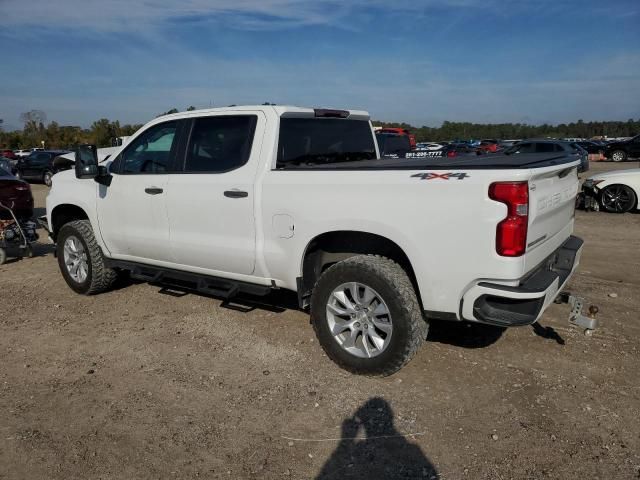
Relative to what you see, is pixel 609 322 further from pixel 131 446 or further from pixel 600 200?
pixel 600 200

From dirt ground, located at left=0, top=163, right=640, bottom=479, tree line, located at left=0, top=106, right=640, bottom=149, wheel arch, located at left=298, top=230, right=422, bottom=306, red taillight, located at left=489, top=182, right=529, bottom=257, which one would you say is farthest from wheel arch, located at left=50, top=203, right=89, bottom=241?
tree line, located at left=0, top=106, right=640, bottom=149

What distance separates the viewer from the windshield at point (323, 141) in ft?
14.7

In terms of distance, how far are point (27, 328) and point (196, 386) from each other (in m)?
2.35

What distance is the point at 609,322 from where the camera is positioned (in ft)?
15.8

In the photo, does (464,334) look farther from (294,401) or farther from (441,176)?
(441,176)

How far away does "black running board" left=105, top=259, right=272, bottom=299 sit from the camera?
14.9 feet

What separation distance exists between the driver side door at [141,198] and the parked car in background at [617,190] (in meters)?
9.83

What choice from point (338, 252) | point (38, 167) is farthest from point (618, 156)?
point (338, 252)

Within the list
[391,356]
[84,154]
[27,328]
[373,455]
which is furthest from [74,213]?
[373,455]

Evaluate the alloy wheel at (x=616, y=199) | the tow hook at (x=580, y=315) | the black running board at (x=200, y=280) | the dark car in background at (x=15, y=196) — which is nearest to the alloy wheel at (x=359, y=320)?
the black running board at (x=200, y=280)

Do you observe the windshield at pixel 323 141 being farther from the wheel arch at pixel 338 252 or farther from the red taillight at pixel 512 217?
the red taillight at pixel 512 217

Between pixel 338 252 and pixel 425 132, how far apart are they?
106080 mm

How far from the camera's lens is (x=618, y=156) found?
98.2 feet

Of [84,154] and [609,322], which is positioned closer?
[609,322]
